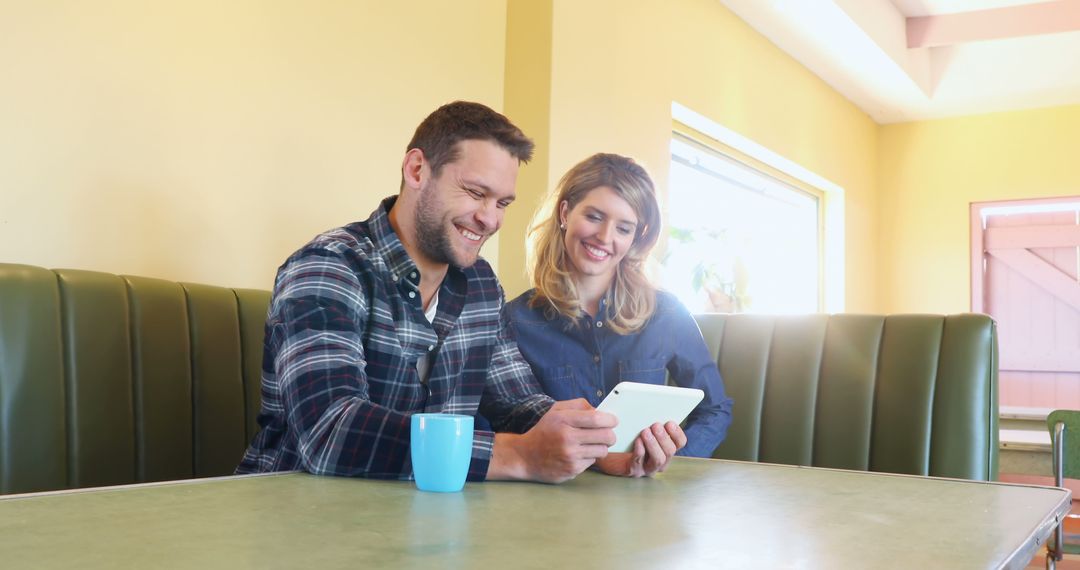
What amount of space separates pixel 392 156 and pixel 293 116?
0.39 meters

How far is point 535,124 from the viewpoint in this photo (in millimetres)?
3080

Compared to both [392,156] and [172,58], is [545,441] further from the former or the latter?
[392,156]

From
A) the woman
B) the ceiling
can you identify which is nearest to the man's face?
the woman

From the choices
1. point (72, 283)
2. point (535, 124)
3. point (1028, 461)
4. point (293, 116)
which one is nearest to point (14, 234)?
point (72, 283)

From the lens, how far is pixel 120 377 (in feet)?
5.55

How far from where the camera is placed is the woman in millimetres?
2016

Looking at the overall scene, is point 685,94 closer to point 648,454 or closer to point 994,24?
point 994,24

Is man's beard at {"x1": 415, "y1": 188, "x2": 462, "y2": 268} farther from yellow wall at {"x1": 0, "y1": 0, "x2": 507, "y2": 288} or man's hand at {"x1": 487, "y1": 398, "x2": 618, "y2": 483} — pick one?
yellow wall at {"x1": 0, "y1": 0, "x2": 507, "y2": 288}

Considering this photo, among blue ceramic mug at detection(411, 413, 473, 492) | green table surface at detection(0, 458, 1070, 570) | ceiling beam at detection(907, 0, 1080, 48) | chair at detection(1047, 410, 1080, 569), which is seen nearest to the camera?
green table surface at detection(0, 458, 1070, 570)

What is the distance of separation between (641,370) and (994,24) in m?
4.02

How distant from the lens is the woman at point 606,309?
2.02m

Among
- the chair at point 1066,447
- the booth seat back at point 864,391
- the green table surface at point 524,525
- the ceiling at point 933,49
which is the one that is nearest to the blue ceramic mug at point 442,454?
the green table surface at point 524,525

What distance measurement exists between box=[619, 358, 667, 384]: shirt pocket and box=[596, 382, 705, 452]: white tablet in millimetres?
641

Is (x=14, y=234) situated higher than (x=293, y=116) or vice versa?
(x=293, y=116)
